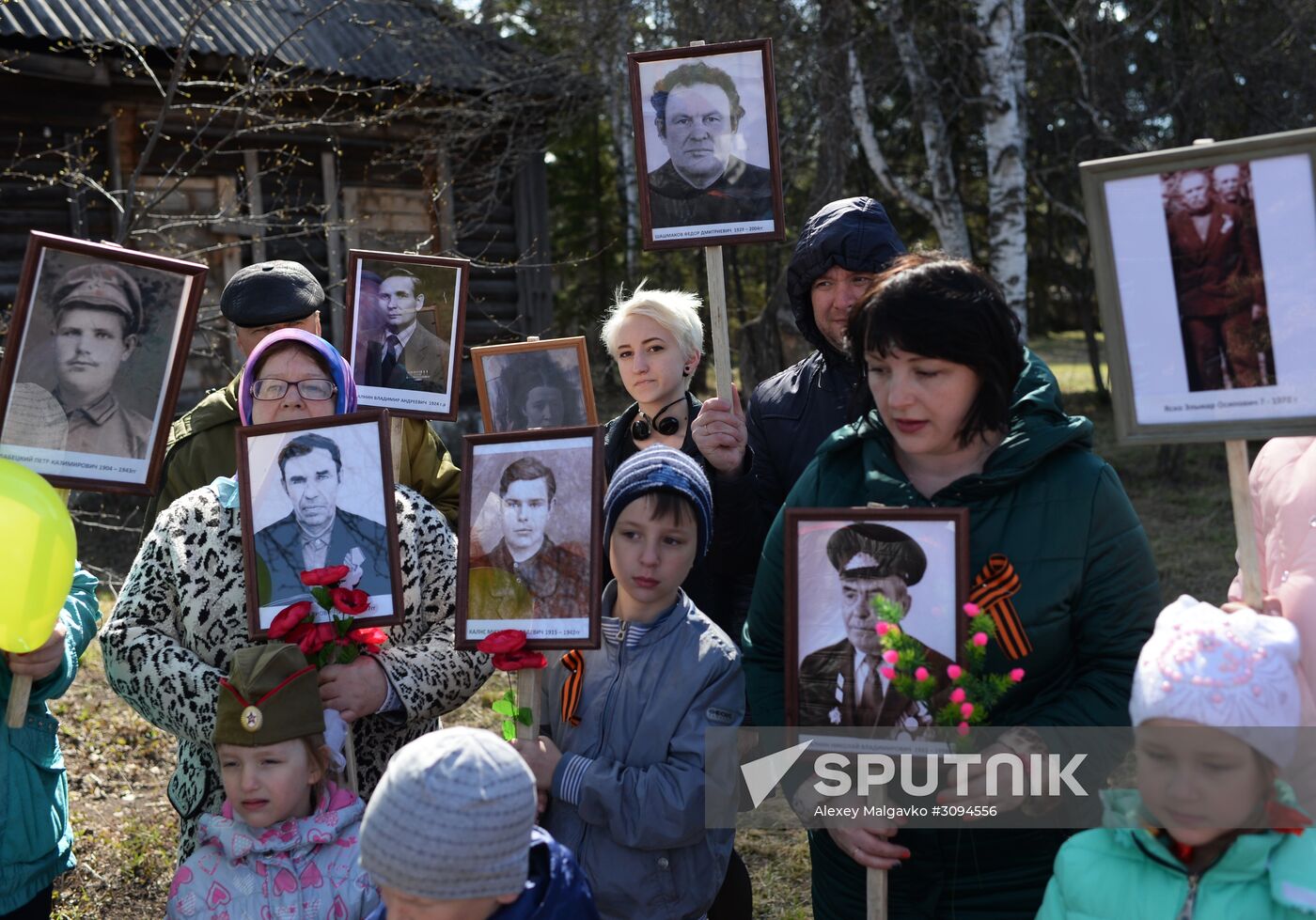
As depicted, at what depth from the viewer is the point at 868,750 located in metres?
2.18

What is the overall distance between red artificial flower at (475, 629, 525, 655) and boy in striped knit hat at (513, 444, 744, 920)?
0.20 m

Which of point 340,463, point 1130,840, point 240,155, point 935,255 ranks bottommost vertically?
point 1130,840

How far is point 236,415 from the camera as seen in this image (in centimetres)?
364

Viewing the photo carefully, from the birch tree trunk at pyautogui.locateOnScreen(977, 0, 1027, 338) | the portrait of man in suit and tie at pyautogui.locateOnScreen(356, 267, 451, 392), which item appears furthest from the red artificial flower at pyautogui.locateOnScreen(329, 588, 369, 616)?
the birch tree trunk at pyautogui.locateOnScreen(977, 0, 1027, 338)

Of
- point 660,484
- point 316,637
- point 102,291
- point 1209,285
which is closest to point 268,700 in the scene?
point 316,637

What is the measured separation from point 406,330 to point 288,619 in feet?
3.98

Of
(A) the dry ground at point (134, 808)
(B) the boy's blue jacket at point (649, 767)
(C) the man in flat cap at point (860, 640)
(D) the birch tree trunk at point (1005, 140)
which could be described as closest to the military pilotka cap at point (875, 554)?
(C) the man in flat cap at point (860, 640)

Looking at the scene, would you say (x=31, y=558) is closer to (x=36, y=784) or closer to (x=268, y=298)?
(x=36, y=784)

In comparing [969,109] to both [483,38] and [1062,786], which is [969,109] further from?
[1062,786]

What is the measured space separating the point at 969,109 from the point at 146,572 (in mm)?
12998

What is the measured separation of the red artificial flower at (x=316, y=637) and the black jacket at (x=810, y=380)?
112cm

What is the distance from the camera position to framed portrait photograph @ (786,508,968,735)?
2158 mm

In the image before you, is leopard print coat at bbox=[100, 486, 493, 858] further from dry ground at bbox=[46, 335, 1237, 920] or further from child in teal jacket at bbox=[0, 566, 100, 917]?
dry ground at bbox=[46, 335, 1237, 920]

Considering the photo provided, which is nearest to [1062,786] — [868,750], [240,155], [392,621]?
[868,750]
